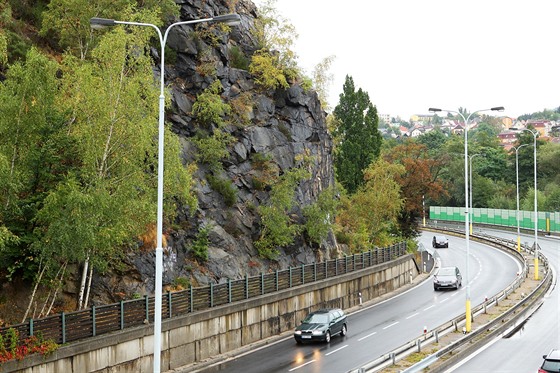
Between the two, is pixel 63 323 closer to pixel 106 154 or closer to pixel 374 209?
pixel 106 154

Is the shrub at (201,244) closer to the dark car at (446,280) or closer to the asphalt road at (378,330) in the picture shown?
the asphalt road at (378,330)

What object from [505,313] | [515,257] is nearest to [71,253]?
[505,313]

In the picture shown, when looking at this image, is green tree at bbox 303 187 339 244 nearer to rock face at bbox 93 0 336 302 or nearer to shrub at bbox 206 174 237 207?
rock face at bbox 93 0 336 302

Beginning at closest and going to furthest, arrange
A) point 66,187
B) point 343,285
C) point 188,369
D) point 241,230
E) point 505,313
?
point 66,187
point 188,369
point 505,313
point 241,230
point 343,285

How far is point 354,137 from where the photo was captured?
3007 inches

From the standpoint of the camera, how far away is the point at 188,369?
2831cm

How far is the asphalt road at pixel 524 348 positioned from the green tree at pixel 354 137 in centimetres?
3367

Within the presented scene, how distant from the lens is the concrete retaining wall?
23.3 metres

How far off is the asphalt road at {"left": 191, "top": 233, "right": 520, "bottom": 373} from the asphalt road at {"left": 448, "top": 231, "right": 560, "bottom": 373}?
4.20 meters

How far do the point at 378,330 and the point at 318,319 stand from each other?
4.47 meters

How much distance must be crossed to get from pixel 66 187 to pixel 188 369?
9525 millimetres

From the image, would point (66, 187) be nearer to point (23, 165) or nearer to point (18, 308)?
point (23, 165)

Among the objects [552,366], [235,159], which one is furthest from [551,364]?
[235,159]

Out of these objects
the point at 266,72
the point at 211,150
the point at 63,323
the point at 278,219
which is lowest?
the point at 63,323
